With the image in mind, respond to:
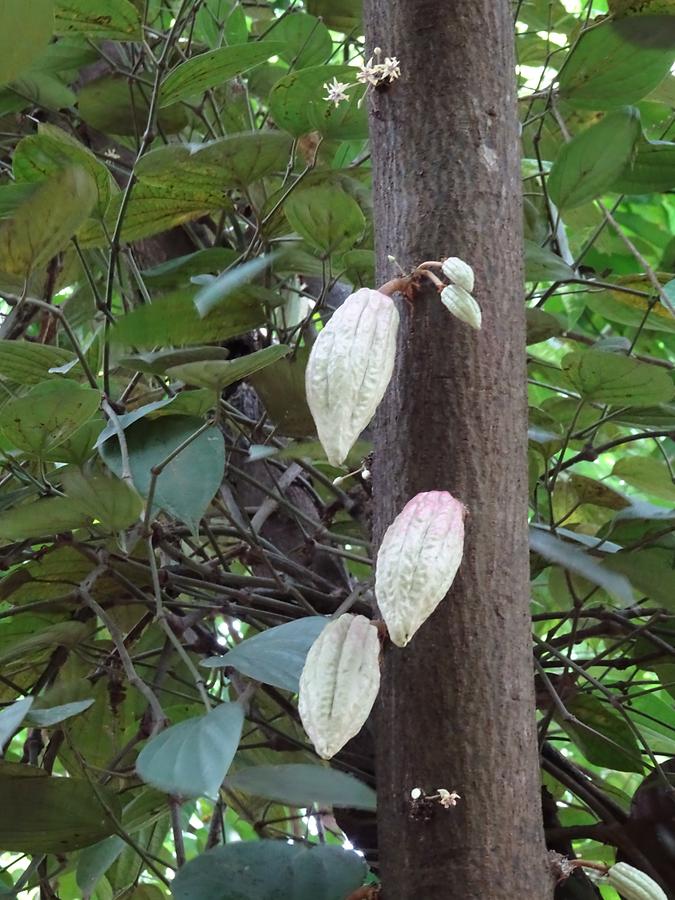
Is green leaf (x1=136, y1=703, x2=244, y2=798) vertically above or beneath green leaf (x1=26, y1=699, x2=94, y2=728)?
above

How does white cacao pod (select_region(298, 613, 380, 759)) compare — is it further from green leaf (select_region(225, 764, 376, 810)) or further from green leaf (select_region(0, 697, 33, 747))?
green leaf (select_region(0, 697, 33, 747))

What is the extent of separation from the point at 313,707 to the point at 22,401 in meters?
0.26

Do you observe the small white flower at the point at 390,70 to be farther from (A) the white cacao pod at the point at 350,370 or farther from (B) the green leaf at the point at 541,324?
(B) the green leaf at the point at 541,324

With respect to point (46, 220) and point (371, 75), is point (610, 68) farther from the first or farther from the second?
point (46, 220)

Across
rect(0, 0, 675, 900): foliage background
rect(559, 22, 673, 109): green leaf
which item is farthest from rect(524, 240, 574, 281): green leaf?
rect(559, 22, 673, 109): green leaf

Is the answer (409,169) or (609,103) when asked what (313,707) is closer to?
(409,169)

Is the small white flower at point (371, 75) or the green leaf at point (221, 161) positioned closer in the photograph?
the small white flower at point (371, 75)

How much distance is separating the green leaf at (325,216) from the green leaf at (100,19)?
20cm

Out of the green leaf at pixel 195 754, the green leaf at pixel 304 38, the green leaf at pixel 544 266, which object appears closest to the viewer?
the green leaf at pixel 195 754

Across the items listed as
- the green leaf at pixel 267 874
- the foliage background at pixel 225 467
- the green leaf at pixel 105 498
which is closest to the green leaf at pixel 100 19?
→ the foliage background at pixel 225 467

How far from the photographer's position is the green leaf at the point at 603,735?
2.59 feet

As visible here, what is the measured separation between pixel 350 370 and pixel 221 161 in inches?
12.9

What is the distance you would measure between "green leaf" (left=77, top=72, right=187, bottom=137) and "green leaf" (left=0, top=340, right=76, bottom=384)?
1.12ft

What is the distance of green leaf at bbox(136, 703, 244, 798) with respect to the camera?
44 cm
